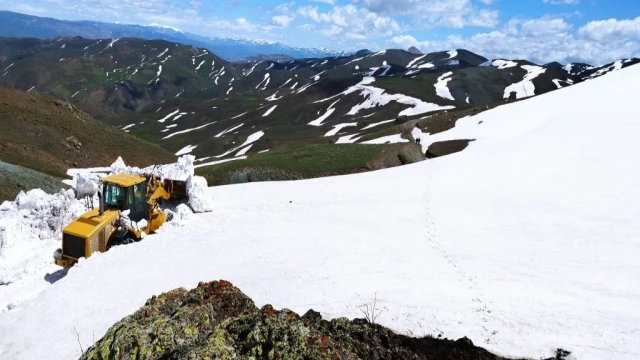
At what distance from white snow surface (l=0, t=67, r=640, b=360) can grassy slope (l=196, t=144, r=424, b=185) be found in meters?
3.16

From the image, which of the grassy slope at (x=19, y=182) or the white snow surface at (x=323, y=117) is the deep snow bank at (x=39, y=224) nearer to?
the grassy slope at (x=19, y=182)

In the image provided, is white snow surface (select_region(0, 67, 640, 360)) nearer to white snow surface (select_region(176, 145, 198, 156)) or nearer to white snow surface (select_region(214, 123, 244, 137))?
white snow surface (select_region(176, 145, 198, 156))

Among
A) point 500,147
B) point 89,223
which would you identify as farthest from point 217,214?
point 500,147

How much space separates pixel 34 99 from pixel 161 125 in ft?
254

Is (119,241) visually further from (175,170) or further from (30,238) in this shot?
(175,170)

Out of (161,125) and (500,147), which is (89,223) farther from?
(161,125)

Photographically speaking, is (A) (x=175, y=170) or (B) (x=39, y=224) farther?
(A) (x=175, y=170)

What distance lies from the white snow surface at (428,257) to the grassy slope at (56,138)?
3110cm

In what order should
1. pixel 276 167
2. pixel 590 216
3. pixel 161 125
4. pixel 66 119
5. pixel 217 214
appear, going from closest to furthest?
pixel 590 216 → pixel 217 214 → pixel 276 167 → pixel 66 119 → pixel 161 125

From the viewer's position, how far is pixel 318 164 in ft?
114

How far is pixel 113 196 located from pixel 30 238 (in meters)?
4.75

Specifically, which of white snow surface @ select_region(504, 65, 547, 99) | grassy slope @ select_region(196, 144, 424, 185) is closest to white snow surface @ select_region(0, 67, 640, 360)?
grassy slope @ select_region(196, 144, 424, 185)

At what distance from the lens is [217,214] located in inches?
905

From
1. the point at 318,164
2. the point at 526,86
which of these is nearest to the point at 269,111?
the point at 526,86
